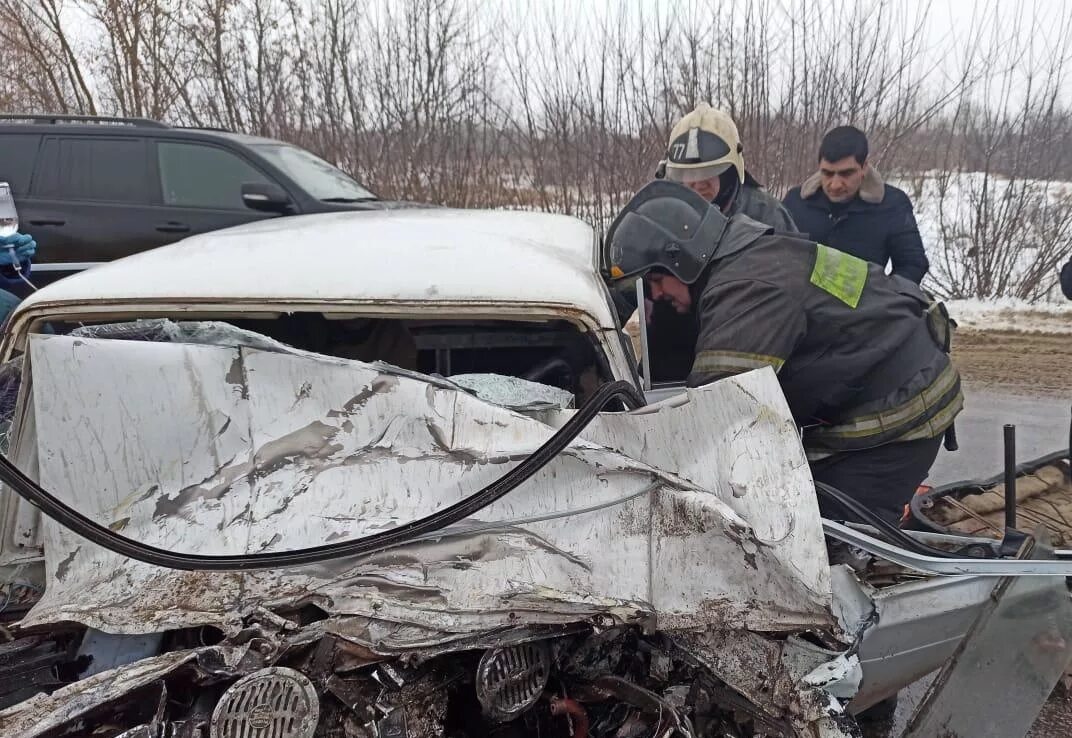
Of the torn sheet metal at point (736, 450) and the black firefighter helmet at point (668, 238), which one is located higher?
the black firefighter helmet at point (668, 238)

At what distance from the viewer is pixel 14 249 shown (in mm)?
3131

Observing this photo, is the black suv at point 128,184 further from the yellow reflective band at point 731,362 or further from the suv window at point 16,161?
the yellow reflective band at point 731,362

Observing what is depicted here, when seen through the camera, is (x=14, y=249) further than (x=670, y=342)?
Yes

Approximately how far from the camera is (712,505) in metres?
1.53

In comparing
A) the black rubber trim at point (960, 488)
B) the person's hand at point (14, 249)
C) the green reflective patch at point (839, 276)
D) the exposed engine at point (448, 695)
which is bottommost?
the black rubber trim at point (960, 488)

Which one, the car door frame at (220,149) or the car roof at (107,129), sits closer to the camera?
the car door frame at (220,149)

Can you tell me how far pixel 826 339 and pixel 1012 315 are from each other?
6683mm

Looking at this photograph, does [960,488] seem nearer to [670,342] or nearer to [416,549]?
[670,342]

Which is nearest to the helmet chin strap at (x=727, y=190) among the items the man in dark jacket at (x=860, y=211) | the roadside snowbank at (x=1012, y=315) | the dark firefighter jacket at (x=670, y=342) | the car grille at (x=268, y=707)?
the man in dark jacket at (x=860, y=211)

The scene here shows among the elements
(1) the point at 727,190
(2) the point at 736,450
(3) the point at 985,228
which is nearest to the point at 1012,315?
(3) the point at 985,228

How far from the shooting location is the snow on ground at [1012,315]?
279 inches

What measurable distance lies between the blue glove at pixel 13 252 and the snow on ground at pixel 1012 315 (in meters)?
7.65

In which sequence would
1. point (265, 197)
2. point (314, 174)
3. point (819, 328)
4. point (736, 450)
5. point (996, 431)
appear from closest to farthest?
1. point (736, 450)
2. point (819, 328)
3. point (996, 431)
4. point (265, 197)
5. point (314, 174)

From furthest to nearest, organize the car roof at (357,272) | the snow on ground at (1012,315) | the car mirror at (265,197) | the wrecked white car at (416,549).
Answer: the snow on ground at (1012,315)
the car mirror at (265,197)
the car roof at (357,272)
the wrecked white car at (416,549)
